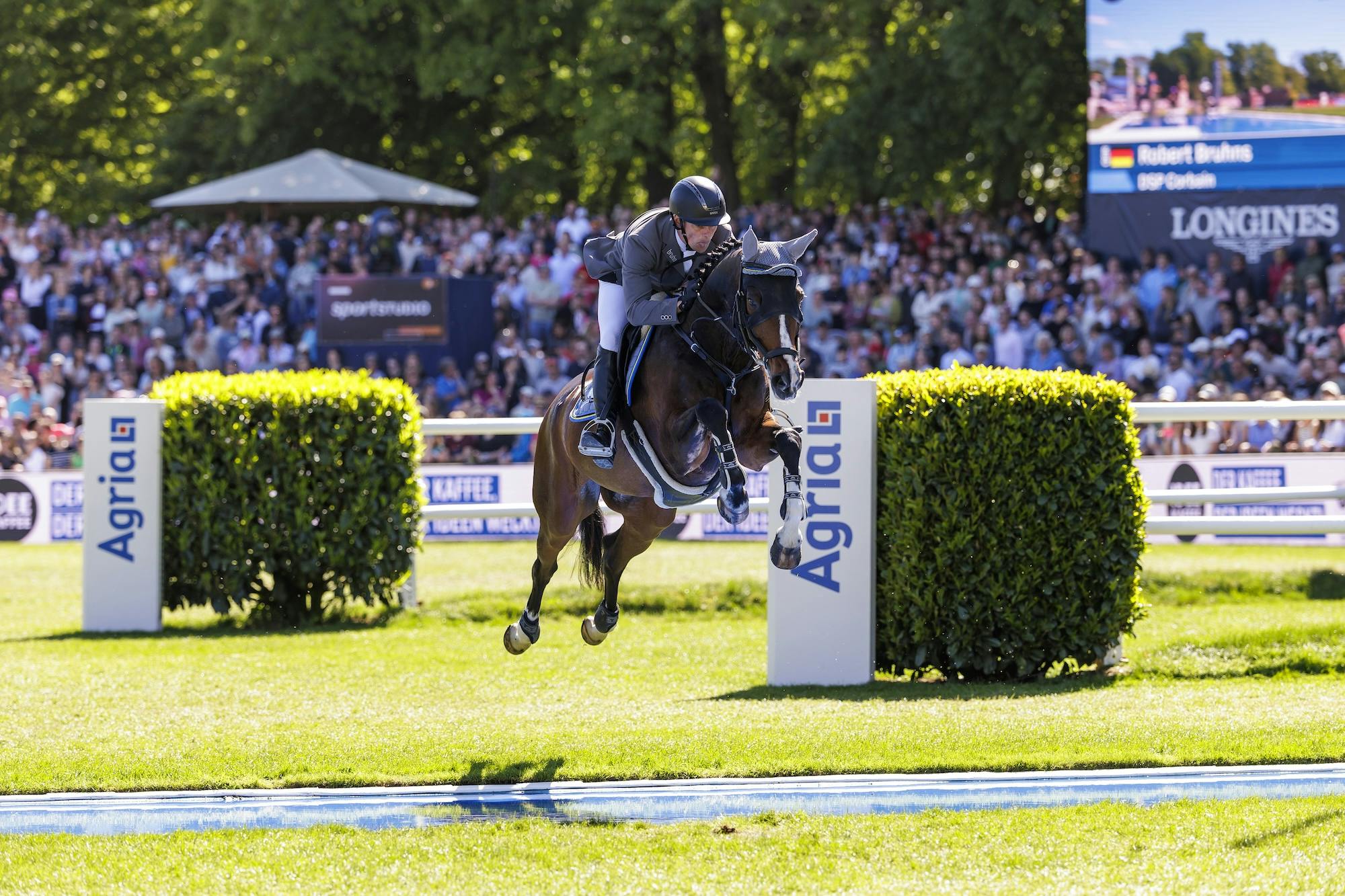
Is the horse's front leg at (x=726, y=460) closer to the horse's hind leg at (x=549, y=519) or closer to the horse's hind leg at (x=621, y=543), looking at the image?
the horse's hind leg at (x=621, y=543)

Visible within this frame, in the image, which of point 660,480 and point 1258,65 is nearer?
point 660,480

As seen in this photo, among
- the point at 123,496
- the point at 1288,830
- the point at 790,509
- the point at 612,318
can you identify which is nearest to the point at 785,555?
the point at 790,509

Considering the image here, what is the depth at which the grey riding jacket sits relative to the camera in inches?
266

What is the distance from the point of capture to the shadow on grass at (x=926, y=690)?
8086mm

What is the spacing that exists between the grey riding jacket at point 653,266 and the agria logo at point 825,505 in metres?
1.91

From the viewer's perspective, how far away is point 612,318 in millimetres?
7336

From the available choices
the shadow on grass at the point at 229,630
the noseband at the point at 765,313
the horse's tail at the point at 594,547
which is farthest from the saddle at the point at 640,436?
the shadow on grass at the point at 229,630

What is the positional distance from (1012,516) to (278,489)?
548 centimetres

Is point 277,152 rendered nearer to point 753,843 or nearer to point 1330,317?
point 1330,317

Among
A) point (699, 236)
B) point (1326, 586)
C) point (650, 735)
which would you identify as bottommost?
point (650, 735)

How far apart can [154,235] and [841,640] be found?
63.5ft

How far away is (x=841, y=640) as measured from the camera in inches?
337

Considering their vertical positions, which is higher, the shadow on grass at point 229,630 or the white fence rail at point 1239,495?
the white fence rail at point 1239,495

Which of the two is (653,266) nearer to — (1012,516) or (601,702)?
(601,702)
